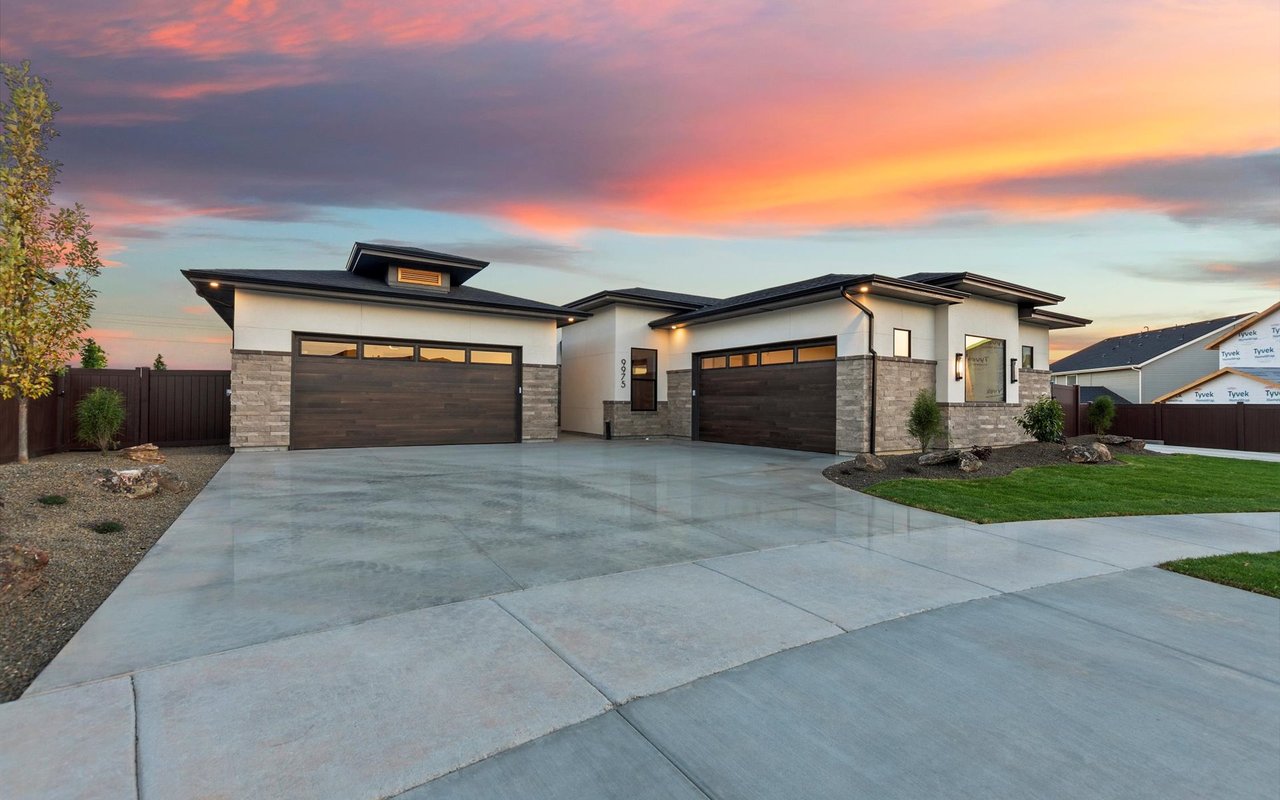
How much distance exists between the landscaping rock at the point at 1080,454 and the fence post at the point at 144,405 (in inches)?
819

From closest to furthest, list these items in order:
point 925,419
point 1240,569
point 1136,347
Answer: point 1240,569 < point 925,419 < point 1136,347

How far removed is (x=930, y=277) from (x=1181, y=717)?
1445 cm

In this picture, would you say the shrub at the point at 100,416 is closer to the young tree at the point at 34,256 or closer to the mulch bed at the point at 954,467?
the young tree at the point at 34,256

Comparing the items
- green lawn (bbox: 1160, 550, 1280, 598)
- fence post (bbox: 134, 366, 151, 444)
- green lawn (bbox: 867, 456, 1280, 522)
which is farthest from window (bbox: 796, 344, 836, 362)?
fence post (bbox: 134, 366, 151, 444)

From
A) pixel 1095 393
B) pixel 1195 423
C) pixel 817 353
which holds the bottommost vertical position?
pixel 1195 423

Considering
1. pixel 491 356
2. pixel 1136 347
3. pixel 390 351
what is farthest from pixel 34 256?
pixel 1136 347

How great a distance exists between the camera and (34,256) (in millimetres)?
8141

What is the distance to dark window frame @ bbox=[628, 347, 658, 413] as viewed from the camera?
18.2m

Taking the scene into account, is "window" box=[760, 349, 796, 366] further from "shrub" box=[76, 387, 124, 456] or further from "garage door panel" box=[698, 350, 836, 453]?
"shrub" box=[76, 387, 124, 456]

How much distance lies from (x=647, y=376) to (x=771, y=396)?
5001 millimetres

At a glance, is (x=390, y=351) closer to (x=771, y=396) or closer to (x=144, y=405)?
(x=144, y=405)

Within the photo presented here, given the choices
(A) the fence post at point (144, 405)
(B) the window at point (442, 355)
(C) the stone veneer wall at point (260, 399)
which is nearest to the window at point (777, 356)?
(B) the window at point (442, 355)

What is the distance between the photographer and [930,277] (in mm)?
14883

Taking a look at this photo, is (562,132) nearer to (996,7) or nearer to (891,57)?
(891,57)
